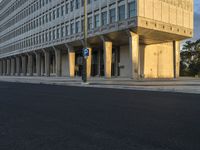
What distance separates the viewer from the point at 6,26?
94.3m

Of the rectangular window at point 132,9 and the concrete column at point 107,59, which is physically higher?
the rectangular window at point 132,9

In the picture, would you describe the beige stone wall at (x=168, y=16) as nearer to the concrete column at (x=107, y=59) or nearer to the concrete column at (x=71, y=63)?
the concrete column at (x=107, y=59)

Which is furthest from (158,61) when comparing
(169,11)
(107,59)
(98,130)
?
(98,130)

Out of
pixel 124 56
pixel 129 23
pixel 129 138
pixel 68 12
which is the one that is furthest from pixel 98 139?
pixel 68 12

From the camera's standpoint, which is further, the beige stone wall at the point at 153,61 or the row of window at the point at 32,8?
the row of window at the point at 32,8

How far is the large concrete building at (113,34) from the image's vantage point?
41000 millimetres

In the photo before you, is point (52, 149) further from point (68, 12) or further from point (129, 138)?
point (68, 12)

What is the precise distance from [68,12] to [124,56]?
1322cm

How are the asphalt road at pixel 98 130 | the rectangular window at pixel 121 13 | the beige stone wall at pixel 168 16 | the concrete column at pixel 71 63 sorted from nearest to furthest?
the asphalt road at pixel 98 130 < the beige stone wall at pixel 168 16 < the rectangular window at pixel 121 13 < the concrete column at pixel 71 63

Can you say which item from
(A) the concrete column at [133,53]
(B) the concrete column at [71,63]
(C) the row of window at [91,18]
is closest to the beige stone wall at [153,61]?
(C) the row of window at [91,18]

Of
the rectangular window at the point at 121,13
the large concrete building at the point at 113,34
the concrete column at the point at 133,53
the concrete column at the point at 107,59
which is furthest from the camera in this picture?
the concrete column at the point at 107,59

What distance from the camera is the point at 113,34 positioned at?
43750 millimetres

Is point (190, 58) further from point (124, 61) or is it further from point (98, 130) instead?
point (98, 130)

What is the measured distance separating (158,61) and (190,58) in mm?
31859
